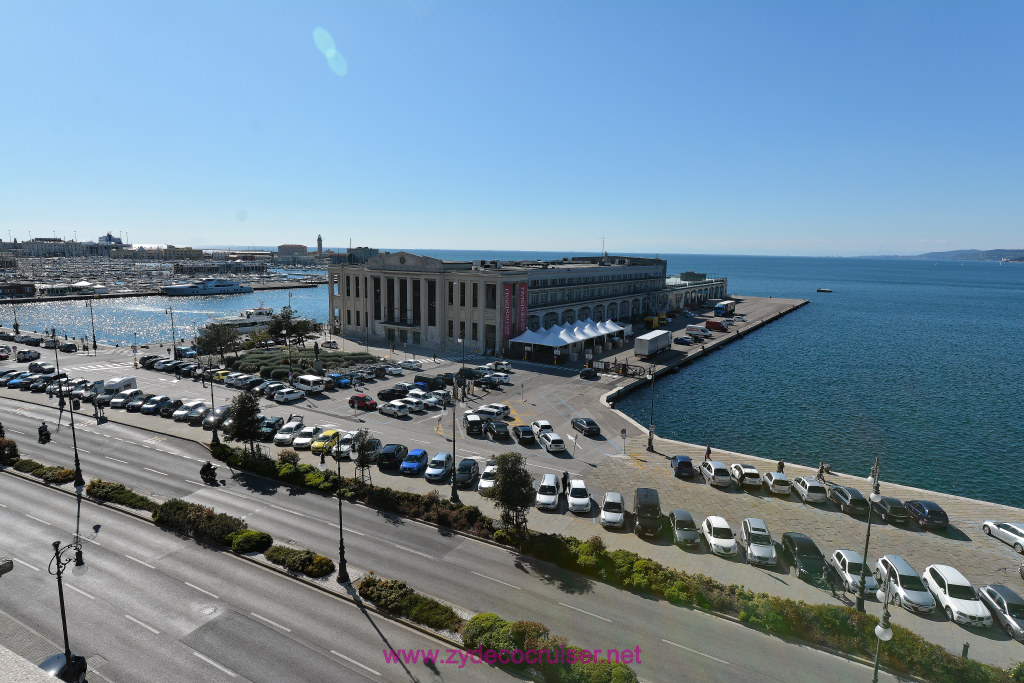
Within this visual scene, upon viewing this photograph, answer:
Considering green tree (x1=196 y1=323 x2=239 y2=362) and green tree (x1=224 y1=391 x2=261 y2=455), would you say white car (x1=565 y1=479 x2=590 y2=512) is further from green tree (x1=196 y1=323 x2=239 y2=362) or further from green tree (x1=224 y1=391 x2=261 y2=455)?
green tree (x1=196 y1=323 x2=239 y2=362)

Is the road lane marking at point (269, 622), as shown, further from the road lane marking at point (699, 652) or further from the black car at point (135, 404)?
the black car at point (135, 404)

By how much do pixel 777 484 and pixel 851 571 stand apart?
446 inches

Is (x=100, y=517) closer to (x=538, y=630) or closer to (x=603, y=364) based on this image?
(x=538, y=630)

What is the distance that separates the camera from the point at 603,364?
77250 millimetres

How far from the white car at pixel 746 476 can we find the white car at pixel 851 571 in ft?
32.5

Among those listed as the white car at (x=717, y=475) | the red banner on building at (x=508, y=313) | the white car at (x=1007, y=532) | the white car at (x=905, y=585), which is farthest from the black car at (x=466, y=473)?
the red banner on building at (x=508, y=313)

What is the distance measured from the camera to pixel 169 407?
174ft

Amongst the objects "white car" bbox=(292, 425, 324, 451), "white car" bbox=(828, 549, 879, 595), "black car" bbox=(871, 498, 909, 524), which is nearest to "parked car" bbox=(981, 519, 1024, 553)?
"black car" bbox=(871, 498, 909, 524)

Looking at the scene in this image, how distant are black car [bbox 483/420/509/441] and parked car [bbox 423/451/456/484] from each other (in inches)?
280

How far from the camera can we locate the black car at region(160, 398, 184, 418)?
52.6 m

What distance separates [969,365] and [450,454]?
310 ft

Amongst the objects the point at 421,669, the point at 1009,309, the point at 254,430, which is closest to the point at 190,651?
the point at 421,669

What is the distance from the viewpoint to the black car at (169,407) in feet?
173

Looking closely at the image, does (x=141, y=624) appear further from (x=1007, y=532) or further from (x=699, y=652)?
(x=1007, y=532)
